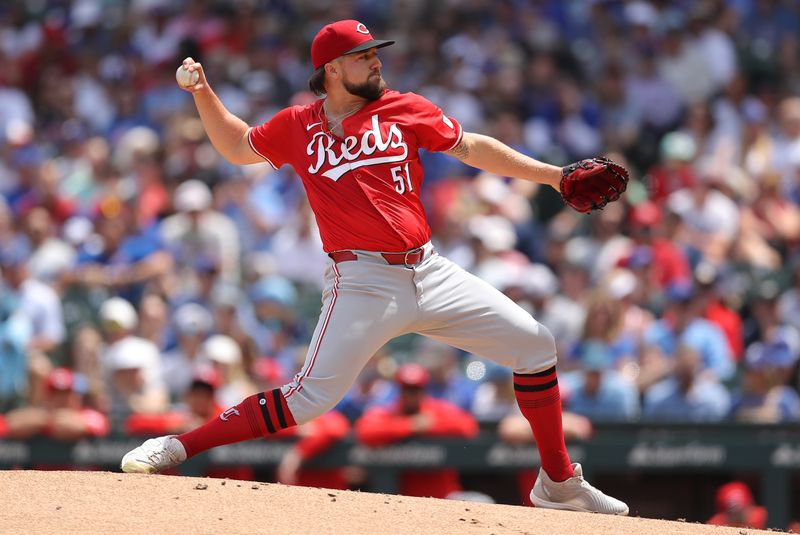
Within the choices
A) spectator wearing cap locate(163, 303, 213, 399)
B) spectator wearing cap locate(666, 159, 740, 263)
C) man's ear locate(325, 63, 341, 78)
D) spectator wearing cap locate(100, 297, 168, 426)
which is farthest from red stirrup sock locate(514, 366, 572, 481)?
spectator wearing cap locate(666, 159, 740, 263)

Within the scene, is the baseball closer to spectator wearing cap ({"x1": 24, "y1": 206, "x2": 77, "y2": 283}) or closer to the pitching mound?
the pitching mound

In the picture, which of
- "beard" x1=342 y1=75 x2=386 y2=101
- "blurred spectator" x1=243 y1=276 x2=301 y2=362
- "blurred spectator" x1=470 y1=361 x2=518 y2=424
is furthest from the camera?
"blurred spectator" x1=243 y1=276 x2=301 y2=362

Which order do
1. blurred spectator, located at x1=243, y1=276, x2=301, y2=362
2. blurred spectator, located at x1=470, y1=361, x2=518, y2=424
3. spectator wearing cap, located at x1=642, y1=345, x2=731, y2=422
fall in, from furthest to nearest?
blurred spectator, located at x1=243, y1=276, x2=301, y2=362
spectator wearing cap, located at x1=642, y1=345, x2=731, y2=422
blurred spectator, located at x1=470, y1=361, x2=518, y2=424

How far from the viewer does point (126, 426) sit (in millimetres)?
8102

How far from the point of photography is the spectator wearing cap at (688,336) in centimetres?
877

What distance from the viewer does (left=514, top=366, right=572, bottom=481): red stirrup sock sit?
5438 mm

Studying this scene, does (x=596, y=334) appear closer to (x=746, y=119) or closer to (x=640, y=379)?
(x=640, y=379)

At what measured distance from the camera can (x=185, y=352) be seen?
30.1ft

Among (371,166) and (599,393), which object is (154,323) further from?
(371,166)

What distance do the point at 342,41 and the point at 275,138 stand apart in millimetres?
466

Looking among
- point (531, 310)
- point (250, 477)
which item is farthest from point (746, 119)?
point (250, 477)

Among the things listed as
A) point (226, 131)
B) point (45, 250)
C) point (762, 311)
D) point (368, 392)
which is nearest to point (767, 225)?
point (762, 311)

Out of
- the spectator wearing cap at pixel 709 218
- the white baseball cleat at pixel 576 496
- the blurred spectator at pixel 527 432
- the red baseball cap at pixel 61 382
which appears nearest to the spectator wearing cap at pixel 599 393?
the blurred spectator at pixel 527 432

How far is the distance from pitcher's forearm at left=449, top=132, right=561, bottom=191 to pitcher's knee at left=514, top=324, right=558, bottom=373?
60cm
